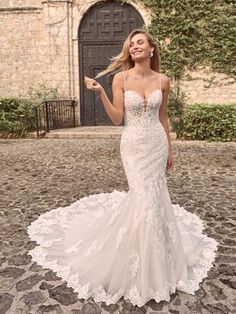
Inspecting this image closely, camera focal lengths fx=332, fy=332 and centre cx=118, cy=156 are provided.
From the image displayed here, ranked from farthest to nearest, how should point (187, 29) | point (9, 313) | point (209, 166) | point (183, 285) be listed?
point (187, 29), point (209, 166), point (183, 285), point (9, 313)

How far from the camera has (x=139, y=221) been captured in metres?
2.97

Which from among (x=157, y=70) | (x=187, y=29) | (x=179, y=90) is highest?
(x=187, y=29)

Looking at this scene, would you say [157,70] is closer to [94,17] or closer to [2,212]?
[2,212]

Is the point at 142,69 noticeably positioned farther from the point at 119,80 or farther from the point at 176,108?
the point at 176,108

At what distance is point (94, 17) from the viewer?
14.6 m

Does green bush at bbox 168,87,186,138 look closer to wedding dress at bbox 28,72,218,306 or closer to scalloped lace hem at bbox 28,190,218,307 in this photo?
scalloped lace hem at bbox 28,190,218,307

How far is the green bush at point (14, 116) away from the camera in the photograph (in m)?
13.4

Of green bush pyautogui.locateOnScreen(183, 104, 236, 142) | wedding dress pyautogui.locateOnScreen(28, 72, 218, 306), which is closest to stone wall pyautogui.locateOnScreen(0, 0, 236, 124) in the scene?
green bush pyautogui.locateOnScreen(183, 104, 236, 142)

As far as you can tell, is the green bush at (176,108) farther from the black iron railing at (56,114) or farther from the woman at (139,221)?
the woman at (139,221)

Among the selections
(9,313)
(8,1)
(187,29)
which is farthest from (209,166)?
(8,1)

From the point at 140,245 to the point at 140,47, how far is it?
5.88ft

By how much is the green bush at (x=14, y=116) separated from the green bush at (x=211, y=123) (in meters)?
6.40

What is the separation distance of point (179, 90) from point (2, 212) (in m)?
10.7

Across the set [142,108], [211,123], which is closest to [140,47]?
[142,108]
